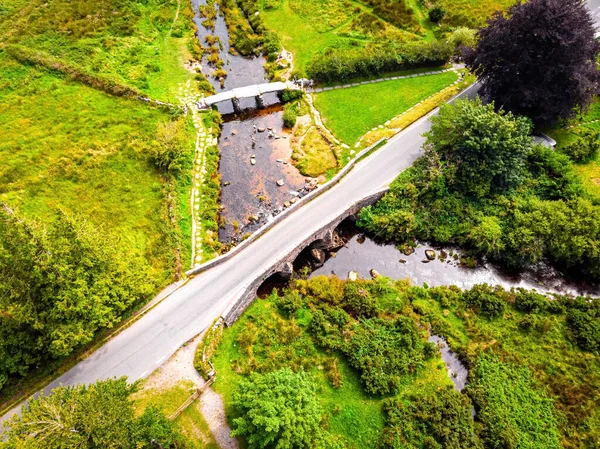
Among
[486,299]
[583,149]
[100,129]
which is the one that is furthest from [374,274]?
[100,129]

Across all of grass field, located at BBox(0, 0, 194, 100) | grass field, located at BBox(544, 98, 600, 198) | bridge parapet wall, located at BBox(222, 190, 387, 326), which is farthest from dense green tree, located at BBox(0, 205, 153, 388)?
grass field, located at BBox(544, 98, 600, 198)

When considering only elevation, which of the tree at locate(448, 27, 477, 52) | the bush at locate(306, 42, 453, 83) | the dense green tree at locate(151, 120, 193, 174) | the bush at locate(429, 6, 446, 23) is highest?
the bush at locate(429, 6, 446, 23)

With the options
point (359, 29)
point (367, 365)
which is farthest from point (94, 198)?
point (359, 29)

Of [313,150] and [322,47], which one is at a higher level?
[322,47]

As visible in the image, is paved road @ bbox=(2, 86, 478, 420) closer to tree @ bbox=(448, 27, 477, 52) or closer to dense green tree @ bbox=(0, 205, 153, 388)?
dense green tree @ bbox=(0, 205, 153, 388)

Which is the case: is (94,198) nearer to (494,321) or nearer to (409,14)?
(494,321)

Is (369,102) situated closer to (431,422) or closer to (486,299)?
(486,299)
